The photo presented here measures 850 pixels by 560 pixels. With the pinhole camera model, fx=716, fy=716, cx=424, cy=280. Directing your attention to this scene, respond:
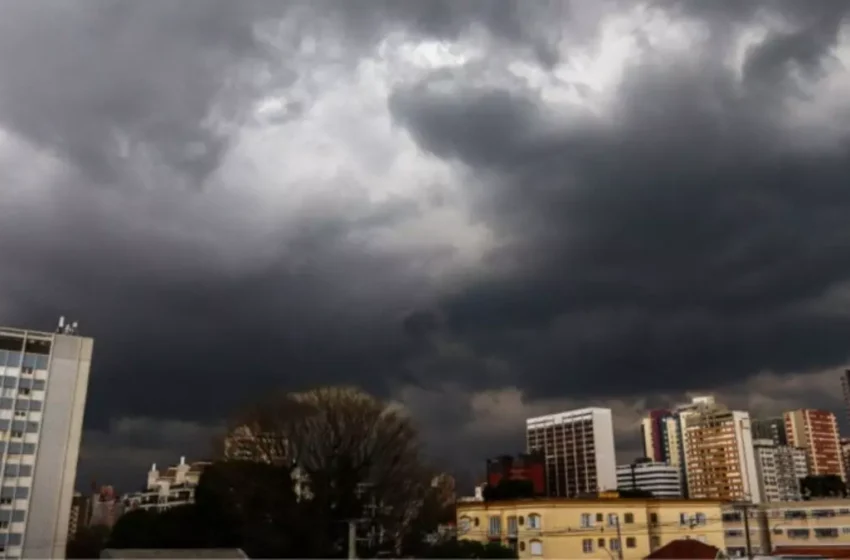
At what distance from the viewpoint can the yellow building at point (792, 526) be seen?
226 ft

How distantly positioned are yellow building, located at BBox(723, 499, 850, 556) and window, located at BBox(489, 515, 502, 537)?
28.2 metres

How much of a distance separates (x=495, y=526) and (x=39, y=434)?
37.1 meters

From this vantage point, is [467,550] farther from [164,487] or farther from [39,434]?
[164,487]

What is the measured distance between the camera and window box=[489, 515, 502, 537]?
5447 centimetres

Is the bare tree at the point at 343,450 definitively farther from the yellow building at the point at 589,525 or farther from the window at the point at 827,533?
the window at the point at 827,533

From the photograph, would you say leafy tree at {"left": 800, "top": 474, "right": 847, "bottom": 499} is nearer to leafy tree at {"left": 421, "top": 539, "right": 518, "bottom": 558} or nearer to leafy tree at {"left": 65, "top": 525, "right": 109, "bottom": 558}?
leafy tree at {"left": 421, "top": 539, "right": 518, "bottom": 558}

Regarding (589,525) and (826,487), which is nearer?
(589,525)

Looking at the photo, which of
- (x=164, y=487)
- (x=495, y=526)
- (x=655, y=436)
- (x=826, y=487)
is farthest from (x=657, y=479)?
(x=495, y=526)

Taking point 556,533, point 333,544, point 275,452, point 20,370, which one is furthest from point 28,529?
point 556,533

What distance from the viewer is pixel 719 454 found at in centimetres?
13738

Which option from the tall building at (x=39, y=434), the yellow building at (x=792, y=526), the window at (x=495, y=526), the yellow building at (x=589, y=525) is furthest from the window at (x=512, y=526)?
the tall building at (x=39, y=434)

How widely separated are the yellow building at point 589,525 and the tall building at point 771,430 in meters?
130

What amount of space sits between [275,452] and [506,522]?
2070 cm

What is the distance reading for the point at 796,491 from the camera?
448 feet
